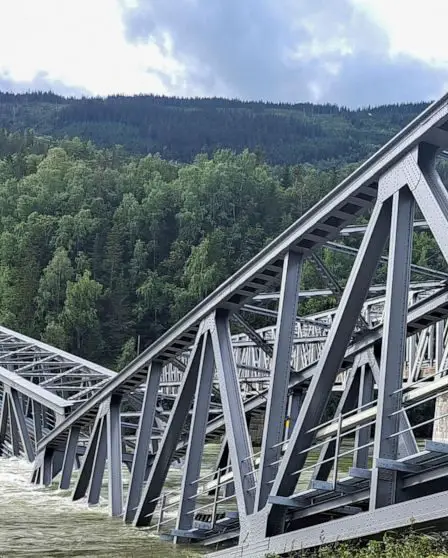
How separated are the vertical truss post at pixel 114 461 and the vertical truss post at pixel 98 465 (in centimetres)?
39

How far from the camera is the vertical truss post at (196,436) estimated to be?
17.3 meters

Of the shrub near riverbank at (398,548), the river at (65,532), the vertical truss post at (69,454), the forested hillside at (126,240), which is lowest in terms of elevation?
the river at (65,532)

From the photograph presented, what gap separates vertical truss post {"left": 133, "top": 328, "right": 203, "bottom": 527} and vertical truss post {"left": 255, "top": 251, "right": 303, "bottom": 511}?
3.07 metres

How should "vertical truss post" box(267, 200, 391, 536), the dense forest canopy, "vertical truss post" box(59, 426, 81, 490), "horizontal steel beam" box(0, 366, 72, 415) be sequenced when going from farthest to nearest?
the dense forest canopy, "horizontal steel beam" box(0, 366, 72, 415), "vertical truss post" box(59, 426, 81, 490), "vertical truss post" box(267, 200, 391, 536)

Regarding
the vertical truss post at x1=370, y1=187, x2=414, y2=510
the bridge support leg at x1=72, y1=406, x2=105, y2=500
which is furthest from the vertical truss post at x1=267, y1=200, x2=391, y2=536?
the bridge support leg at x1=72, y1=406, x2=105, y2=500

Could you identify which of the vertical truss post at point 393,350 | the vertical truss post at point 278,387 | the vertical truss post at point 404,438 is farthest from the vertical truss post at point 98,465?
the vertical truss post at point 393,350

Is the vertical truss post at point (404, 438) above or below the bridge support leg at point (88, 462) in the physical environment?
above

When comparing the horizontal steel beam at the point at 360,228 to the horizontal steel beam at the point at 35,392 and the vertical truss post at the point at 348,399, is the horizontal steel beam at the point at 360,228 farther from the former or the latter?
the horizontal steel beam at the point at 35,392

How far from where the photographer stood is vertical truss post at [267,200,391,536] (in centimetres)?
1259

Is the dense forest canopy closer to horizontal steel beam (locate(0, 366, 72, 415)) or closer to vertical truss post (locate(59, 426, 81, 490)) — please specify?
horizontal steel beam (locate(0, 366, 72, 415))

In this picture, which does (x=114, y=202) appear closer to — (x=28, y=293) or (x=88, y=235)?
(x=88, y=235)

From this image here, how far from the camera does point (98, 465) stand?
80.1 ft

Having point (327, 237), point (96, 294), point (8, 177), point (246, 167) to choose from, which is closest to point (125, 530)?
point (327, 237)

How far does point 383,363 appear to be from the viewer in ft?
38.9
